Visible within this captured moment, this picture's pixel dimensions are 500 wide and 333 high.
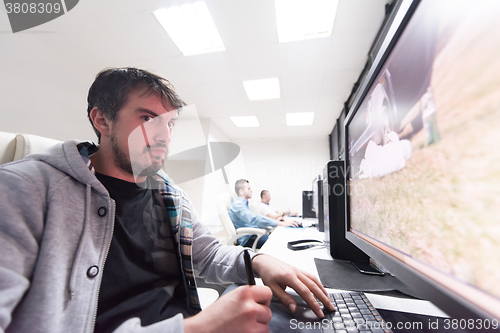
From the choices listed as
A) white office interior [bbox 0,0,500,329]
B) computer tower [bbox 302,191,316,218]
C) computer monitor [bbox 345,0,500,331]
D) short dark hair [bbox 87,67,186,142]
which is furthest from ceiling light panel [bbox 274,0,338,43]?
computer tower [bbox 302,191,316,218]

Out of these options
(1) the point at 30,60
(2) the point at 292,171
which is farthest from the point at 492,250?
(2) the point at 292,171

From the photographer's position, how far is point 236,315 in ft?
1.11

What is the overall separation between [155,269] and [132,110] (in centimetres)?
51

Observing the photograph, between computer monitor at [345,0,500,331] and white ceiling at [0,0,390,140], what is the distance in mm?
1681

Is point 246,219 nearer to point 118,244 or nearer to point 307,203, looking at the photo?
point 307,203

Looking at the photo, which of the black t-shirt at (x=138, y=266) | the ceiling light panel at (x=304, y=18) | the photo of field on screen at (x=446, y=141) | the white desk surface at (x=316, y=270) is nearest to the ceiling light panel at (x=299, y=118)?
the ceiling light panel at (x=304, y=18)

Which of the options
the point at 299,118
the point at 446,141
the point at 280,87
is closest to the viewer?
the point at 446,141

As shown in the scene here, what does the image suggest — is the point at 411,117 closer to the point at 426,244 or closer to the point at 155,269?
the point at 426,244

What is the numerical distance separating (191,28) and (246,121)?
7.67 feet

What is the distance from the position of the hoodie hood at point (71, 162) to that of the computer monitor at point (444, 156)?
0.65 metres

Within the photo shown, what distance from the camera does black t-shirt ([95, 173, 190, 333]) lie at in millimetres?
525

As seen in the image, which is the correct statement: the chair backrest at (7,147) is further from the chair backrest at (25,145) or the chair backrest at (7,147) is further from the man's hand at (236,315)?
the man's hand at (236,315)

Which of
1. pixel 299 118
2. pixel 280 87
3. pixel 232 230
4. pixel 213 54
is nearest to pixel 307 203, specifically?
pixel 232 230

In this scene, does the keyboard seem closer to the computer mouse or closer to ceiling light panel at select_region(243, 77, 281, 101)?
the computer mouse
